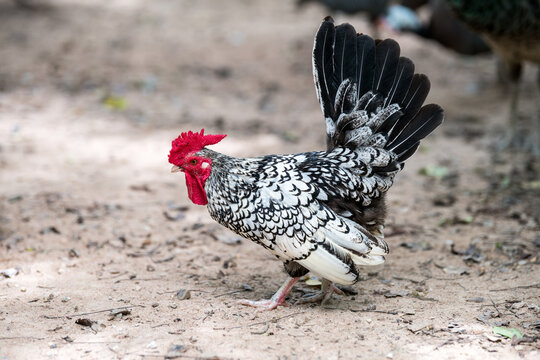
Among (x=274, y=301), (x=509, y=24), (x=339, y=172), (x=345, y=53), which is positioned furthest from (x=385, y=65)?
(x=509, y=24)

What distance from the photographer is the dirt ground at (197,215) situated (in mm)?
3443

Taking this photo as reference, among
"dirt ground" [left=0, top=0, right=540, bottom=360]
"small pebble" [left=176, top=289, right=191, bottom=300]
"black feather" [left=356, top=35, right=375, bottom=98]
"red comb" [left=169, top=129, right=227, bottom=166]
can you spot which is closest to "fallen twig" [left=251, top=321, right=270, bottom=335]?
"dirt ground" [left=0, top=0, right=540, bottom=360]

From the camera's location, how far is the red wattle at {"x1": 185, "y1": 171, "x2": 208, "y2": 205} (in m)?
3.87

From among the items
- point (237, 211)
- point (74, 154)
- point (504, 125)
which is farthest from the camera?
point (504, 125)

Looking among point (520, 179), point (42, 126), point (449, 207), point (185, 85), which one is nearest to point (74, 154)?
point (42, 126)

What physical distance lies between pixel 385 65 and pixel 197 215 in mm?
2452

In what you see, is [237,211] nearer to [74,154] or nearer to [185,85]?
[74,154]

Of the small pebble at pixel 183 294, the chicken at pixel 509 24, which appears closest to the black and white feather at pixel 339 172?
the small pebble at pixel 183 294

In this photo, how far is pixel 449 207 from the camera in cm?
571

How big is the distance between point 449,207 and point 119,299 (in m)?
3.44

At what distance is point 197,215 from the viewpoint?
5500mm

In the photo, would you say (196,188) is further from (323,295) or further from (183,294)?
(323,295)

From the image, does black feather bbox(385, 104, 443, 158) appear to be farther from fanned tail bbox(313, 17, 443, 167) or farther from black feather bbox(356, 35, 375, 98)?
black feather bbox(356, 35, 375, 98)

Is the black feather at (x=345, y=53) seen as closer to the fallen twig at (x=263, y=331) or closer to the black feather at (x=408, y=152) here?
the black feather at (x=408, y=152)
